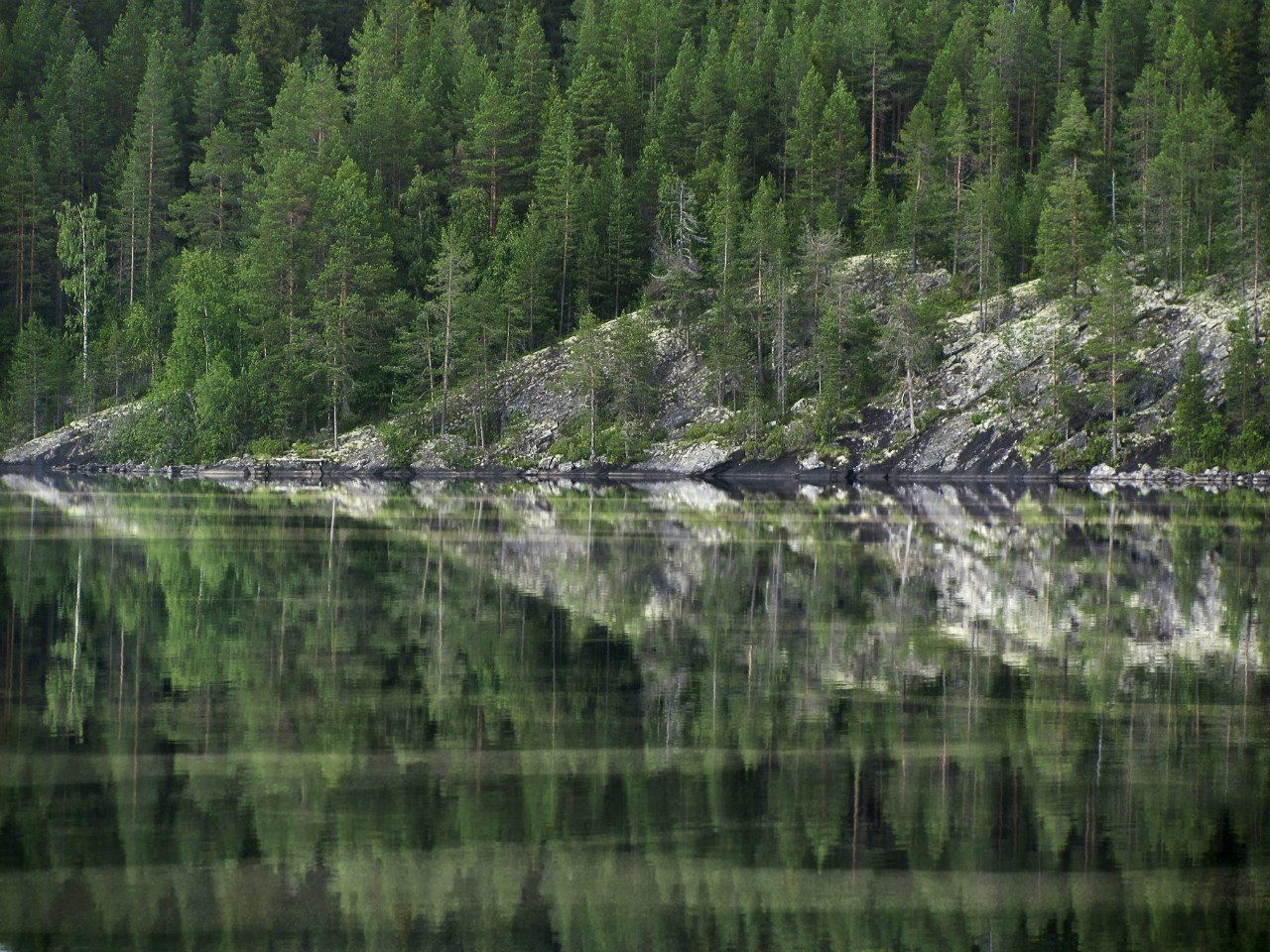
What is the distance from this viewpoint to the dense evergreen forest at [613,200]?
352 feet

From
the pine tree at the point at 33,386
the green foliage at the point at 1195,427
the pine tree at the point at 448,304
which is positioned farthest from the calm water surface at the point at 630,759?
the pine tree at the point at 33,386

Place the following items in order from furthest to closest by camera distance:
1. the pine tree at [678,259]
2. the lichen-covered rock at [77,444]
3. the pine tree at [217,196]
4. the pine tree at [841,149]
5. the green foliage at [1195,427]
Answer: the pine tree at [217,196] < the pine tree at [841,149] < the lichen-covered rock at [77,444] < the pine tree at [678,259] < the green foliage at [1195,427]

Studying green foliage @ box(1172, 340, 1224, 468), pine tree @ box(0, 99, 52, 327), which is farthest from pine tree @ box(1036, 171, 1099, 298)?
pine tree @ box(0, 99, 52, 327)

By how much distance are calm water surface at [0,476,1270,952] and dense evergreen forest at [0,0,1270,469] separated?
73.5 m

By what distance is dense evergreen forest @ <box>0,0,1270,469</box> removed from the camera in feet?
352

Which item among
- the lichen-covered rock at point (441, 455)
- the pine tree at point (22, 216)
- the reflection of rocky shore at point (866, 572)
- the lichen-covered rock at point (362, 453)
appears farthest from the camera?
the pine tree at point (22, 216)

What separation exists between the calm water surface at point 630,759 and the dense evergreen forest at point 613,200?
73.5m

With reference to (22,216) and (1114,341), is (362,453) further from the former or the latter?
(1114,341)

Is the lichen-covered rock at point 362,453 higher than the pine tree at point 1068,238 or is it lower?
lower

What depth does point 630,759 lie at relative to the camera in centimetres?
1522

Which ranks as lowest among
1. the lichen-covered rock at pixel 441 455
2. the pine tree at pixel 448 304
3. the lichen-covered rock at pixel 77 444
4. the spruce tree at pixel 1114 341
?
the lichen-covered rock at pixel 441 455

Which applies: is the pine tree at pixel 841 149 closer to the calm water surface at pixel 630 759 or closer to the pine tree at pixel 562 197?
the pine tree at pixel 562 197

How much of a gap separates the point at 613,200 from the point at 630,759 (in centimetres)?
10477

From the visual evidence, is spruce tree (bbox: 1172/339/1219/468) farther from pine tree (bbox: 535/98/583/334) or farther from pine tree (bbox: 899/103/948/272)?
pine tree (bbox: 535/98/583/334)
